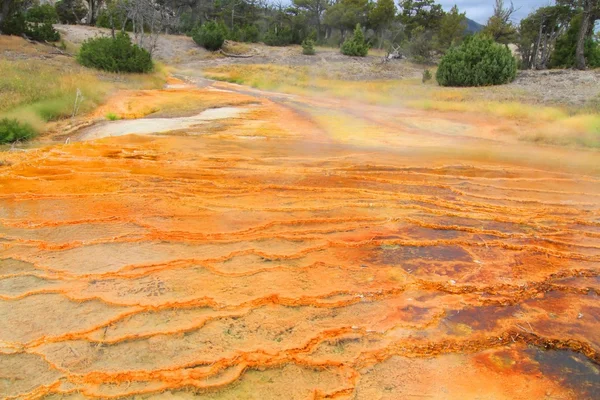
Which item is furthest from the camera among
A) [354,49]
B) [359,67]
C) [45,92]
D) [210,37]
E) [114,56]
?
[210,37]

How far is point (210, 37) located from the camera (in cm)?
3155

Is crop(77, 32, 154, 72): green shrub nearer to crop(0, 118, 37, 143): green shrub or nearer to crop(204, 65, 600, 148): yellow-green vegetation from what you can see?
crop(204, 65, 600, 148): yellow-green vegetation

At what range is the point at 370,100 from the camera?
653 inches

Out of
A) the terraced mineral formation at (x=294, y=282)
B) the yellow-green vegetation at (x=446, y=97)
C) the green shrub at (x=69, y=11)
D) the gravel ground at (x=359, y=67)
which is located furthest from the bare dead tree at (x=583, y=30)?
the green shrub at (x=69, y=11)

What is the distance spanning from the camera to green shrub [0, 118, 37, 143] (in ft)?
28.8

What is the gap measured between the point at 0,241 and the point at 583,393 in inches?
213

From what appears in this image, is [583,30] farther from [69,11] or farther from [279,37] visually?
[69,11]

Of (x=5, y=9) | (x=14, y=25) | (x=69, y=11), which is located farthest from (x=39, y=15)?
(x=69, y=11)

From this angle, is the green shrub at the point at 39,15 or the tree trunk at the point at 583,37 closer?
the tree trunk at the point at 583,37

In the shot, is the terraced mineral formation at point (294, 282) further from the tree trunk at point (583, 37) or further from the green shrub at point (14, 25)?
the green shrub at point (14, 25)

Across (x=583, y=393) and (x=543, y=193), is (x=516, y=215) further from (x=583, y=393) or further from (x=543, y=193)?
(x=583, y=393)

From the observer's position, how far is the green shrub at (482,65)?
17.3 m

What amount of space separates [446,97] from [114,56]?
13.7 metres

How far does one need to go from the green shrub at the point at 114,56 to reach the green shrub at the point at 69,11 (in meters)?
19.4
